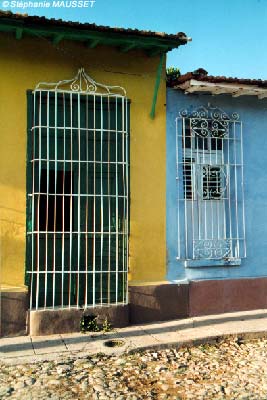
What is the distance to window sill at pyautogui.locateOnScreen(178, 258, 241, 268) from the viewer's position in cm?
673

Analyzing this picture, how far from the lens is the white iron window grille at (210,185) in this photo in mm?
6801

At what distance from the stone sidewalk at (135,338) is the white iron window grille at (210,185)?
3.19 ft

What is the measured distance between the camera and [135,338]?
5.74m

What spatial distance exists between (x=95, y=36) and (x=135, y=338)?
154 inches

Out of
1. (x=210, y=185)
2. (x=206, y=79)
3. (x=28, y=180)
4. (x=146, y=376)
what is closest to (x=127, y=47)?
(x=206, y=79)

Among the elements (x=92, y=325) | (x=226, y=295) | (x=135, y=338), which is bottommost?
(x=135, y=338)

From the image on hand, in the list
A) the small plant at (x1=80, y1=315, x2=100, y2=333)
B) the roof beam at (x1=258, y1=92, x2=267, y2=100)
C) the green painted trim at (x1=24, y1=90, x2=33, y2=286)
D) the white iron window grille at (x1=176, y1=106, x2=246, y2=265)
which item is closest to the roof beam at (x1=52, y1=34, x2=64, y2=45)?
the green painted trim at (x1=24, y1=90, x2=33, y2=286)

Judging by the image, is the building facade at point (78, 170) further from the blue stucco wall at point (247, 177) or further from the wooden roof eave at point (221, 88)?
the wooden roof eave at point (221, 88)

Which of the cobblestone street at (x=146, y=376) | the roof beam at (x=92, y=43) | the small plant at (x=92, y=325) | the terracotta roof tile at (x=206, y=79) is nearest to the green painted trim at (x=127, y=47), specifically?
the roof beam at (x=92, y=43)

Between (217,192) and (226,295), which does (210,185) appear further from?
(226,295)

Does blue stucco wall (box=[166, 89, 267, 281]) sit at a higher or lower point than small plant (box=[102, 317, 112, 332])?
higher

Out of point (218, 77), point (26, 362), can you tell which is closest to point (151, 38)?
point (218, 77)

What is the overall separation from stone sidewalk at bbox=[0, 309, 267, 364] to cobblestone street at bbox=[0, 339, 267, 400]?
15 centimetres

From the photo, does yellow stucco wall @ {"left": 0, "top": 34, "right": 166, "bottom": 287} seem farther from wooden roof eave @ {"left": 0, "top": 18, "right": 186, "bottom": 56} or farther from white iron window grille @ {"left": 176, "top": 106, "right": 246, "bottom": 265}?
white iron window grille @ {"left": 176, "top": 106, "right": 246, "bottom": 265}
